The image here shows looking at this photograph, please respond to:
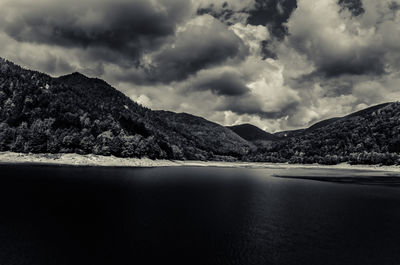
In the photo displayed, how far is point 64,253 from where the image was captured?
28.4 meters

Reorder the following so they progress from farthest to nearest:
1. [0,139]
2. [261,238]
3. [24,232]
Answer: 1. [0,139]
2. [261,238]
3. [24,232]

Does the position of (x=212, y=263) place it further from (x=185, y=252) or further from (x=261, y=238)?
(x=261, y=238)

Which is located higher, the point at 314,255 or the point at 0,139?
the point at 0,139

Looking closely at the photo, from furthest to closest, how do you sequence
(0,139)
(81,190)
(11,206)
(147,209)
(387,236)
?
(0,139), (81,190), (147,209), (11,206), (387,236)

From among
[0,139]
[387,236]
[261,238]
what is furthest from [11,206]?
A: [0,139]

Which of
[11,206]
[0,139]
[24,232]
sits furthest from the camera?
[0,139]

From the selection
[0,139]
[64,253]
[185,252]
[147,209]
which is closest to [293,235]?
[185,252]

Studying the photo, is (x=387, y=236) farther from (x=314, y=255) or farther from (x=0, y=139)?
(x=0, y=139)

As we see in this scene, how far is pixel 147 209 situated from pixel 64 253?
76.4 feet

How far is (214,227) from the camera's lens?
41281mm

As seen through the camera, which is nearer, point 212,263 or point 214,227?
point 212,263

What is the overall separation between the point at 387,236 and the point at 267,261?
24.0 meters

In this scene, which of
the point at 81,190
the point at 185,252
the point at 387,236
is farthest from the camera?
the point at 81,190

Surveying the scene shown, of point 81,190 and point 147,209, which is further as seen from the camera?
point 81,190
